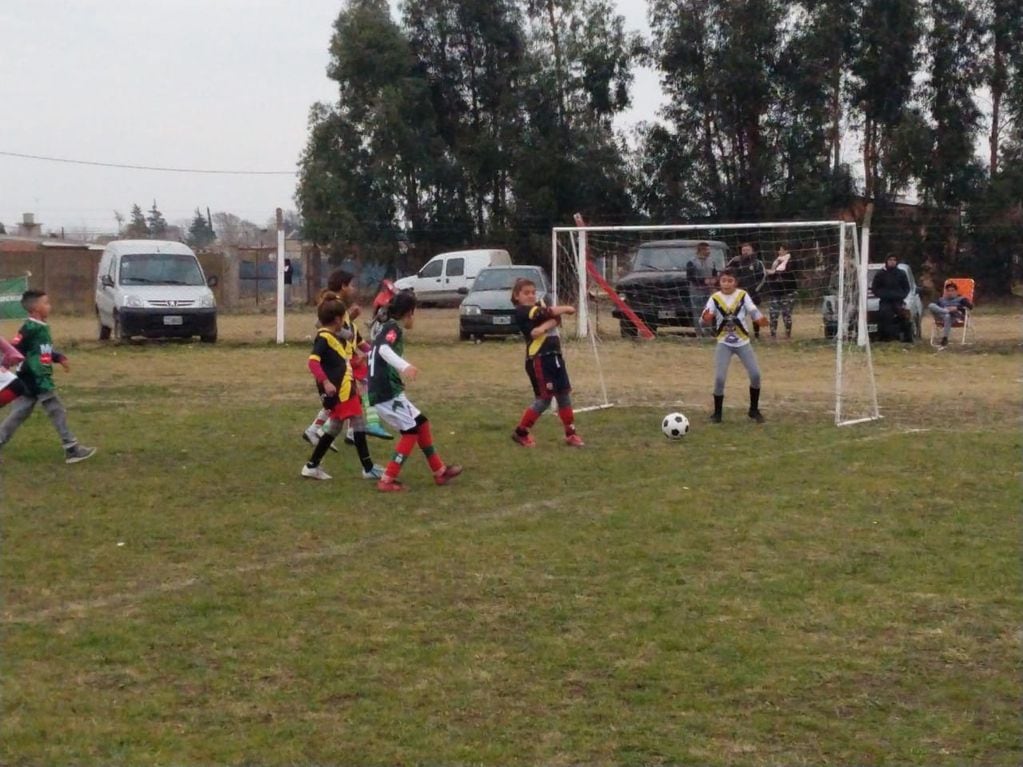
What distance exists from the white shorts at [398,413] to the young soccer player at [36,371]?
9.76 feet

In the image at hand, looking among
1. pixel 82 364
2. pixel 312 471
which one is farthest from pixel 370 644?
pixel 82 364

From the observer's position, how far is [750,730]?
500cm

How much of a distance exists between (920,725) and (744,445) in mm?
7318

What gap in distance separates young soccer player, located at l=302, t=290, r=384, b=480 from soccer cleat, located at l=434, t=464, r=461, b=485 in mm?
519

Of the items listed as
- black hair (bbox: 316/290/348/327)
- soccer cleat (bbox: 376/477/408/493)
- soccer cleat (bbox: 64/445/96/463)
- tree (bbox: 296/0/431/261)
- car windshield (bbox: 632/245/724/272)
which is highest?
tree (bbox: 296/0/431/261)

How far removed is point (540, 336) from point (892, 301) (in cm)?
1312

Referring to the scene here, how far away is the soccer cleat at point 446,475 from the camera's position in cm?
1034

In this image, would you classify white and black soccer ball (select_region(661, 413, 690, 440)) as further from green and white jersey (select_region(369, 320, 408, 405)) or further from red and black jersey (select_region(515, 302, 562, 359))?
green and white jersey (select_region(369, 320, 408, 405))

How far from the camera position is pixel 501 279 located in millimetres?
27891

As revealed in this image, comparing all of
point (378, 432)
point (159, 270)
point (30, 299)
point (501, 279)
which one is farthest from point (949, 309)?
point (30, 299)

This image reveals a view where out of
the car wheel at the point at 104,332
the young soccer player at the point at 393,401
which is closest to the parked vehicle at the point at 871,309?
the young soccer player at the point at 393,401

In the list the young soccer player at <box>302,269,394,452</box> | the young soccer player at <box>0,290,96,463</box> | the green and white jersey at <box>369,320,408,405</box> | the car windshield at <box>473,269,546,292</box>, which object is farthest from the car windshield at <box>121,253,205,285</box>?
the green and white jersey at <box>369,320,408,405</box>

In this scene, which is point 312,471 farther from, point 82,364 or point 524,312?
point 82,364

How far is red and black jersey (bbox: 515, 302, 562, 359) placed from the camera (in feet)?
40.9
